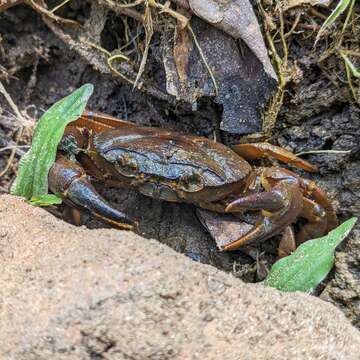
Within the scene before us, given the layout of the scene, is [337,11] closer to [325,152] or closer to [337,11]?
[337,11]

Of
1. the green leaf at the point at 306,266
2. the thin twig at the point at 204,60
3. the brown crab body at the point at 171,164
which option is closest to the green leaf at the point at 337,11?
the thin twig at the point at 204,60

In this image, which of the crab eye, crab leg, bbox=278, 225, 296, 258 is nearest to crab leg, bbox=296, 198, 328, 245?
crab leg, bbox=278, 225, 296, 258

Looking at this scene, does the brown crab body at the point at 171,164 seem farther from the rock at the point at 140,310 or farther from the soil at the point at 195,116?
the rock at the point at 140,310

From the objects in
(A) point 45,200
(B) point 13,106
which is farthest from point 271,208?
(B) point 13,106

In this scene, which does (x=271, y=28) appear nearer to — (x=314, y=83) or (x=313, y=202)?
(x=314, y=83)

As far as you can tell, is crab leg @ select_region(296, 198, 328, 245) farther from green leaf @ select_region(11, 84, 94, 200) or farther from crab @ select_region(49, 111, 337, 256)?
green leaf @ select_region(11, 84, 94, 200)

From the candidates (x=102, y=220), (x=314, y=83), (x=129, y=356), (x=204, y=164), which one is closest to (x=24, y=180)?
(x=102, y=220)
